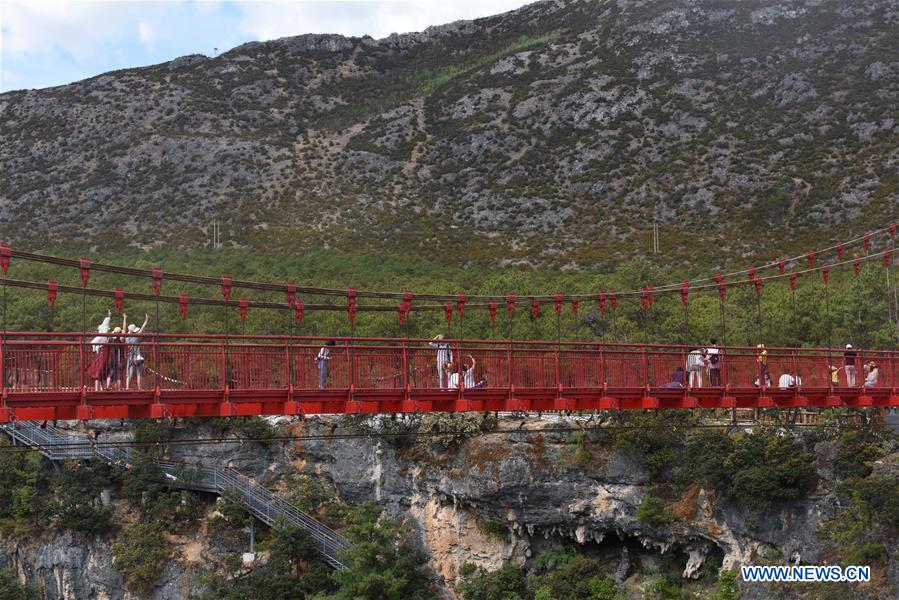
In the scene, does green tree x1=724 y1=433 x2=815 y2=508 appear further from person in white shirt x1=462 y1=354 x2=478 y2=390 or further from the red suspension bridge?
person in white shirt x1=462 y1=354 x2=478 y2=390

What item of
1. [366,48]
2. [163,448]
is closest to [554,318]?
[163,448]

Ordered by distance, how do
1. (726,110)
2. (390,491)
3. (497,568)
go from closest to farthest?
(497,568)
(390,491)
(726,110)

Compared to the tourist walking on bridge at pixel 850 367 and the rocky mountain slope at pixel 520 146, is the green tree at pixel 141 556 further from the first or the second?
the tourist walking on bridge at pixel 850 367

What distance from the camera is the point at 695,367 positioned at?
17.4m

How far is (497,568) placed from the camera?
30.1m

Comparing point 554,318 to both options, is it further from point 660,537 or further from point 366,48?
point 366,48

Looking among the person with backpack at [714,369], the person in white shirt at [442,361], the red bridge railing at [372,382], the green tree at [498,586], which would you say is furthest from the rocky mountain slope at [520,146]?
the person in white shirt at [442,361]

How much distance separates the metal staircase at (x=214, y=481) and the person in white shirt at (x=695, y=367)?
719 inches

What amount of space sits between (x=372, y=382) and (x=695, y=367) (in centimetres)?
676

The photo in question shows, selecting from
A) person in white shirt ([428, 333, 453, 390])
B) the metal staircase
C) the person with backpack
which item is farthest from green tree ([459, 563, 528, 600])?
person in white shirt ([428, 333, 453, 390])

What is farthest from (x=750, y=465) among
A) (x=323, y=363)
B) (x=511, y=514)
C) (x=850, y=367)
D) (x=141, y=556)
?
(x=141, y=556)

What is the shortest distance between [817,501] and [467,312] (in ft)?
59.1

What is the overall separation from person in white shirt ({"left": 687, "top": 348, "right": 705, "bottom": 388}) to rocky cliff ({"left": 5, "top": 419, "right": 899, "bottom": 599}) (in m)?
8.14

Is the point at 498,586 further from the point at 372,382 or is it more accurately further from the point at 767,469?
the point at 372,382
